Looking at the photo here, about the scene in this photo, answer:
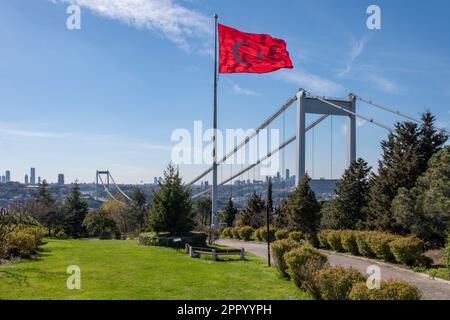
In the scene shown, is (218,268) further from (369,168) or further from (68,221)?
(68,221)

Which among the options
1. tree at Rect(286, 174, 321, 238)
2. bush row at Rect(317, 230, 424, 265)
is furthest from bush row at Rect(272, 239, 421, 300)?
tree at Rect(286, 174, 321, 238)

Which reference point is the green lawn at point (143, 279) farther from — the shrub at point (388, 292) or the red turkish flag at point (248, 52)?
the red turkish flag at point (248, 52)

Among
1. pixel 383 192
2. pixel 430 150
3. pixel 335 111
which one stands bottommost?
pixel 383 192

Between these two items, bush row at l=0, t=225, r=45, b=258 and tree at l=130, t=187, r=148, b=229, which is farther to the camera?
tree at l=130, t=187, r=148, b=229

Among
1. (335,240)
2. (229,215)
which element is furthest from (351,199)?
(229,215)

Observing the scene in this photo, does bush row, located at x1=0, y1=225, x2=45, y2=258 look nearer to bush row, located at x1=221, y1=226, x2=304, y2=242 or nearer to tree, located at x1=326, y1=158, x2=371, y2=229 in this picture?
bush row, located at x1=221, y1=226, x2=304, y2=242

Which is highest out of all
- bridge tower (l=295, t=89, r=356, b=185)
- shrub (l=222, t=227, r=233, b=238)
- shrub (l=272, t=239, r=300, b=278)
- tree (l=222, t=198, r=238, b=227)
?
bridge tower (l=295, t=89, r=356, b=185)

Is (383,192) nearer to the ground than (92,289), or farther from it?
farther from it
